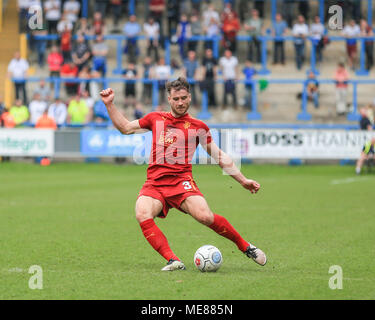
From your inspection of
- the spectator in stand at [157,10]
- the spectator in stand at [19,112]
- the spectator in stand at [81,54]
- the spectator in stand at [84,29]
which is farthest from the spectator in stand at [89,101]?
the spectator in stand at [157,10]

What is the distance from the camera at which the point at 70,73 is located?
2797 cm

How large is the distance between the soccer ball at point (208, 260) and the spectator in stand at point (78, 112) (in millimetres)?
18403

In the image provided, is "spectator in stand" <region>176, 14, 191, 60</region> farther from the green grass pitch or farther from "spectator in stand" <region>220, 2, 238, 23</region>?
the green grass pitch

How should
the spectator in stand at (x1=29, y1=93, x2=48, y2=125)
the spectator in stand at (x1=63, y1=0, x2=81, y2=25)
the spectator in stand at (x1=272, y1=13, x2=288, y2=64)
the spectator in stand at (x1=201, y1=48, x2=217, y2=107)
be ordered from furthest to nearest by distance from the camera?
the spectator in stand at (x1=63, y1=0, x2=81, y2=25) < the spectator in stand at (x1=272, y1=13, x2=288, y2=64) < the spectator in stand at (x1=201, y1=48, x2=217, y2=107) < the spectator in stand at (x1=29, y1=93, x2=48, y2=125)

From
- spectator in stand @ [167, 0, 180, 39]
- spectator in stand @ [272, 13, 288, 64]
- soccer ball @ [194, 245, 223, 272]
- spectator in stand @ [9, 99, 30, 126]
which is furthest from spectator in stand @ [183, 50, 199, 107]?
soccer ball @ [194, 245, 223, 272]

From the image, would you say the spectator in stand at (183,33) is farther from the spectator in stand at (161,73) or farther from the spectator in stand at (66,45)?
the spectator in stand at (66,45)

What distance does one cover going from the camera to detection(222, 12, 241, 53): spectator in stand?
2869cm

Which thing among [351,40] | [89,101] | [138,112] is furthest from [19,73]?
[351,40]

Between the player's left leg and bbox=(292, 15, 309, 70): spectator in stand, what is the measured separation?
21.6 metres

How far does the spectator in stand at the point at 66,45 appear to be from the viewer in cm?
2833

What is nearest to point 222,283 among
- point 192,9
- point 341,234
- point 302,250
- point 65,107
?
point 302,250

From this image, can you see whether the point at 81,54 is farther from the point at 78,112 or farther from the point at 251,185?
the point at 251,185

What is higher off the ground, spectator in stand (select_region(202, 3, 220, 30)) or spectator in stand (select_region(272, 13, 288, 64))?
spectator in stand (select_region(202, 3, 220, 30))
